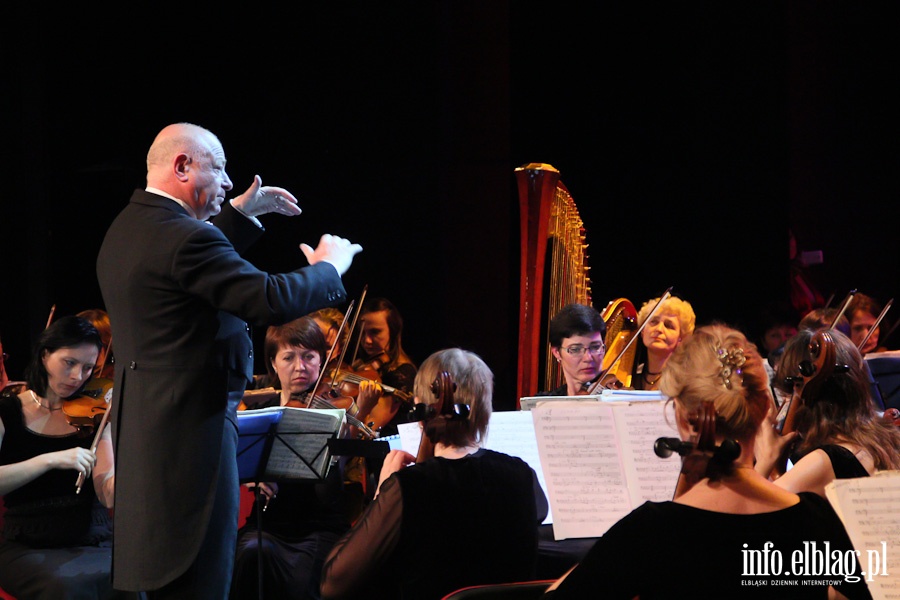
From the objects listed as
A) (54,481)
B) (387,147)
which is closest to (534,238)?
(54,481)

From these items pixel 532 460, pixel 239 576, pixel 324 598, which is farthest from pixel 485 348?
pixel 324 598

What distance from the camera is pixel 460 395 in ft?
7.94

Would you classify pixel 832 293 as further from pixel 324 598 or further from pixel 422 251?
pixel 324 598

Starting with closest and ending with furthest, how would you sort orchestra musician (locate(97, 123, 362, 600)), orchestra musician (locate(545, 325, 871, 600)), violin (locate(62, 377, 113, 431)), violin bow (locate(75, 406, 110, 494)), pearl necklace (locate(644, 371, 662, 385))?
orchestra musician (locate(545, 325, 871, 600))
orchestra musician (locate(97, 123, 362, 600))
violin bow (locate(75, 406, 110, 494))
violin (locate(62, 377, 113, 431))
pearl necklace (locate(644, 371, 662, 385))

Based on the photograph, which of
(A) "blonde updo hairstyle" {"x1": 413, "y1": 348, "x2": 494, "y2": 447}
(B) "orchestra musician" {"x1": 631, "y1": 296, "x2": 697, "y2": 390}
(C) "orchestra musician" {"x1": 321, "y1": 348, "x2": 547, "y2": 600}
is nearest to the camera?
(C) "orchestra musician" {"x1": 321, "y1": 348, "x2": 547, "y2": 600}

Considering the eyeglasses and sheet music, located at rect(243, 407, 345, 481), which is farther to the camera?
the eyeglasses

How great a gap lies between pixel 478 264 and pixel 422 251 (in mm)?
326

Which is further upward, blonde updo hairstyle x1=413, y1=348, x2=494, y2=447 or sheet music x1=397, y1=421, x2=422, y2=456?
blonde updo hairstyle x1=413, y1=348, x2=494, y2=447

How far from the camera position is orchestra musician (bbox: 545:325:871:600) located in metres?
1.57

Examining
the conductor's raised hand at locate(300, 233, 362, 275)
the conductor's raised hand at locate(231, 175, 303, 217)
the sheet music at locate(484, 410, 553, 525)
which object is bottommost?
the sheet music at locate(484, 410, 553, 525)

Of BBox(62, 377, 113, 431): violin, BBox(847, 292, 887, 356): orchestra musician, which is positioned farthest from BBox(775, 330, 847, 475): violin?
BBox(847, 292, 887, 356): orchestra musician

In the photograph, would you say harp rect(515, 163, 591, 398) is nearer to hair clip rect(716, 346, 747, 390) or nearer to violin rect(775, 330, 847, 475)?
violin rect(775, 330, 847, 475)

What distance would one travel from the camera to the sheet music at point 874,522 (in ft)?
6.26

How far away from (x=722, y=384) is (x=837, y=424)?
957mm
